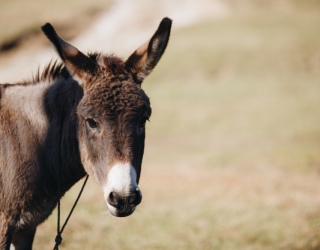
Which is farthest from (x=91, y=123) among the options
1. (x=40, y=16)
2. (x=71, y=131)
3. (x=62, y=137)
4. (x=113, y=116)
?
(x=40, y=16)

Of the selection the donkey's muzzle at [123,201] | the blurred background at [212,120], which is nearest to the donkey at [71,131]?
the donkey's muzzle at [123,201]

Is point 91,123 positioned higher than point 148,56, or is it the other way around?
point 148,56

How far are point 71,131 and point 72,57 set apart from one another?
75cm

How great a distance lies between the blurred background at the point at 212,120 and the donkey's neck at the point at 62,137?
1.53 ft

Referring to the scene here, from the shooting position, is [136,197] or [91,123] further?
[91,123]

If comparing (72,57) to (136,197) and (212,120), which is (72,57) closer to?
(136,197)

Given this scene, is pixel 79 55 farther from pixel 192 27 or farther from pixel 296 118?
pixel 192 27

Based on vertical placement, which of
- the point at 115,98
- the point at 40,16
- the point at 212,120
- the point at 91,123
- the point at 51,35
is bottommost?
the point at 212,120

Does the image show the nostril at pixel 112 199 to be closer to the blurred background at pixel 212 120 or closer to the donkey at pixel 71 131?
the donkey at pixel 71 131

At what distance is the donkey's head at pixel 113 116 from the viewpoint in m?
3.49

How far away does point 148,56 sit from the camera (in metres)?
4.11

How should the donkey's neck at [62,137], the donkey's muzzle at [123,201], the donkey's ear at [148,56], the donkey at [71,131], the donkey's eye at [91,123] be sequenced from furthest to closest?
the donkey's neck at [62,137] < the donkey's ear at [148,56] < the donkey's eye at [91,123] < the donkey at [71,131] < the donkey's muzzle at [123,201]

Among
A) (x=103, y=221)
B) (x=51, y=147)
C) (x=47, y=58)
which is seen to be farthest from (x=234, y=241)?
(x=47, y=58)

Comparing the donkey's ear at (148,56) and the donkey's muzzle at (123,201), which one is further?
the donkey's ear at (148,56)
